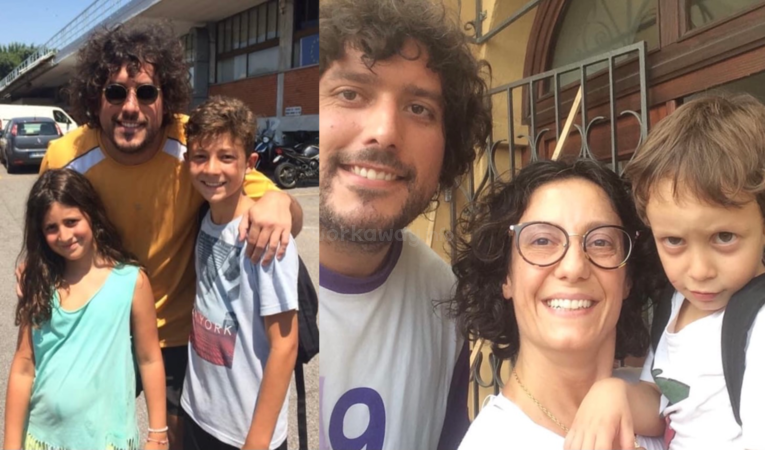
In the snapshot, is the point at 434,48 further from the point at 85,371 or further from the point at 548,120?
the point at 85,371

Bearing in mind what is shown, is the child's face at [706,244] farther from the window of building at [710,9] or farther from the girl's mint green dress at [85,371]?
the girl's mint green dress at [85,371]

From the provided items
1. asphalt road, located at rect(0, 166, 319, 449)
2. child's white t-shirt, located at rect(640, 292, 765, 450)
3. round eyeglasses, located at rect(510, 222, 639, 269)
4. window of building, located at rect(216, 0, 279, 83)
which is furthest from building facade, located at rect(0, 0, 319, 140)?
child's white t-shirt, located at rect(640, 292, 765, 450)

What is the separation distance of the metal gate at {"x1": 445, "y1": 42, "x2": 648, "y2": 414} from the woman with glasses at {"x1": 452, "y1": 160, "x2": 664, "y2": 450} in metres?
0.03

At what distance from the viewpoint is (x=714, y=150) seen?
770mm

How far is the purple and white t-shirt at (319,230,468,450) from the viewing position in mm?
993

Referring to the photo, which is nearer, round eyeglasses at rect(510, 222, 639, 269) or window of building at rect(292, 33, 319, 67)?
round eyeglasses at rect(510, 222, 639, 269)

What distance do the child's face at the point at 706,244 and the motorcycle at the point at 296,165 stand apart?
523 mm

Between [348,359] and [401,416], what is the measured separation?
135 millimetres

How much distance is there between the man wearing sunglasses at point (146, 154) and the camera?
1.06 metres

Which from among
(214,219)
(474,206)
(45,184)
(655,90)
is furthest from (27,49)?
(655,90)

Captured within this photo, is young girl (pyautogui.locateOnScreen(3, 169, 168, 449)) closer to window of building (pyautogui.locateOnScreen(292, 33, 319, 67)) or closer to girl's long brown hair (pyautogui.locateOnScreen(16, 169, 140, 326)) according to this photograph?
girl's long brown hair (pyautogui.locateOnScreen(16, 169, 140, 326))

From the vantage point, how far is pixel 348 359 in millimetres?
998

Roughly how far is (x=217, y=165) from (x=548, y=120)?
56 centimetres

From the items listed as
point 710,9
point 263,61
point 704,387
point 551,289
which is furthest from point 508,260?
point 263,61
